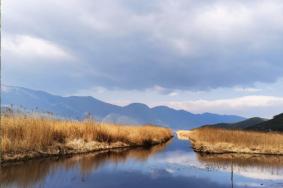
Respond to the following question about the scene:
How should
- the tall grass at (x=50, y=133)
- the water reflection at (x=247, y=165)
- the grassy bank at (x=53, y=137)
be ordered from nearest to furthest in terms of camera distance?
the water reflection at (x=247, y=165), the grassy bank at (x=53, y=137), the tall grass at (x=50, y=133)

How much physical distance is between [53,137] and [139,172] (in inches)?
267

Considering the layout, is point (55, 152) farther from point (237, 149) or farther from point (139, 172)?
point (237, 149)

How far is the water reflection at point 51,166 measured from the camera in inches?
545

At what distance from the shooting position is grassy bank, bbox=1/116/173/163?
59.3 ft

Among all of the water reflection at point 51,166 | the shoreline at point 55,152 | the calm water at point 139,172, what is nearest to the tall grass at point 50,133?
the shoreline at point 55,152

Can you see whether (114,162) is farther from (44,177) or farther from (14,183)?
(14,183)

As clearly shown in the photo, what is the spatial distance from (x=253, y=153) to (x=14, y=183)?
60.5 ft

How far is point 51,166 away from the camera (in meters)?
17.2

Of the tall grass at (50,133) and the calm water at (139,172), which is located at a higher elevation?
the tall grass at (50,133)

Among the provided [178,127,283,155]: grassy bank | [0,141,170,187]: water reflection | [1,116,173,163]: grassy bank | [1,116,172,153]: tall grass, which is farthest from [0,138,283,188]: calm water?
[178,127,283,155]: grassy bank

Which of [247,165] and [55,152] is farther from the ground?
[55,152]

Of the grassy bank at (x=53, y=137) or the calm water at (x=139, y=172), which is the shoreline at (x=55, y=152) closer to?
the grassy bank at (x=53, y=137)

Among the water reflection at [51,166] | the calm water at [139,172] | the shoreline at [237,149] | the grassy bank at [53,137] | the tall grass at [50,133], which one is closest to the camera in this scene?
the water reflection at [51,166]

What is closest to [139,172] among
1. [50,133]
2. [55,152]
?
[55,152]
